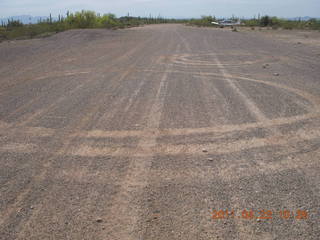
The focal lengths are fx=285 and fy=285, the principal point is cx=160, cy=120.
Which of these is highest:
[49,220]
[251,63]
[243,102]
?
[251,63]

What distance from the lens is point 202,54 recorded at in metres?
15.1

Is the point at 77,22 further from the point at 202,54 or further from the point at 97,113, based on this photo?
the point at 97,113

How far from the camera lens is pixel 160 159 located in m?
4.63

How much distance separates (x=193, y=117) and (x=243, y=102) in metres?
1.70

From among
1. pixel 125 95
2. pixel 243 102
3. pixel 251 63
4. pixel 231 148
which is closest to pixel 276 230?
pixel 231 148

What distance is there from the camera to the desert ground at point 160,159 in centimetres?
326
